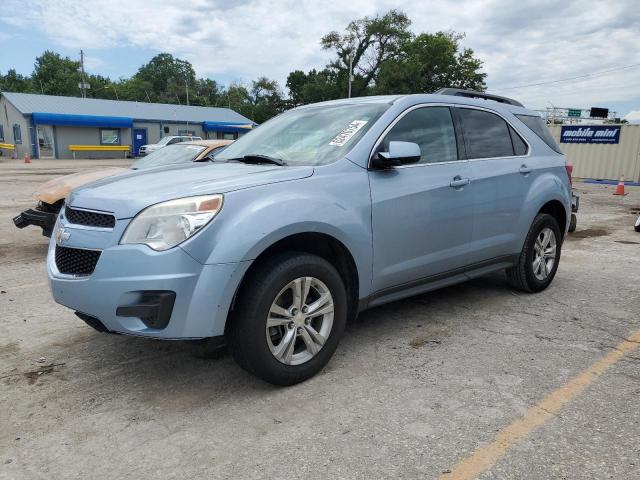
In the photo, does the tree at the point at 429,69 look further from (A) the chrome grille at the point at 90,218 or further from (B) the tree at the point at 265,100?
(A) the chrome grille at the point at 90,218

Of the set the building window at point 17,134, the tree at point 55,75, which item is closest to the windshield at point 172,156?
the building window at point 17,134

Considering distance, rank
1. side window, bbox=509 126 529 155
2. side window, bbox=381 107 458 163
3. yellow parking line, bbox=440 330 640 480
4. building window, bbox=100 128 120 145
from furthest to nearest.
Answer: building window, bbox=100 128 120 145 < side window, bbox=509 126 529 155 < side window, bbox=381 107 458 163 < yellow parking line, bbox=440 330 640 480

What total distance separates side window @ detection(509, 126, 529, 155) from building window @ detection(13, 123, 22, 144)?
4245 centimetres

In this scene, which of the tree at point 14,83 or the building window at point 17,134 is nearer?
the building window at point 17,134

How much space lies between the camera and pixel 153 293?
8.79ft

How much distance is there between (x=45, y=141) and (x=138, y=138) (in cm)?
669

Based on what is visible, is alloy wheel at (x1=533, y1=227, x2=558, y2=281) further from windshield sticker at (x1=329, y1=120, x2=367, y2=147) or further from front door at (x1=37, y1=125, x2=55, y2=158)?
front door at (x1=37, y1=125, x2=55, y2=158)

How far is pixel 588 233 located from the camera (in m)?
9.00

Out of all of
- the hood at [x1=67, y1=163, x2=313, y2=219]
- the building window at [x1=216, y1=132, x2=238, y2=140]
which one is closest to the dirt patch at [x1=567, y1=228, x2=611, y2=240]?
the hood at [x1=67, y1=163, x2=313, y2=219]

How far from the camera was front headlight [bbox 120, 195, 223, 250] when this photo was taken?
272 centimetres

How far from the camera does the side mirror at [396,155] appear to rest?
11.1ft

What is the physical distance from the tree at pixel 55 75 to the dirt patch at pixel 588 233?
85.9 meters

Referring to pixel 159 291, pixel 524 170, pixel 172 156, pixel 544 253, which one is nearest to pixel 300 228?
pixel 159 291

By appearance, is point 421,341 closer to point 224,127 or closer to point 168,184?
point 168,184
